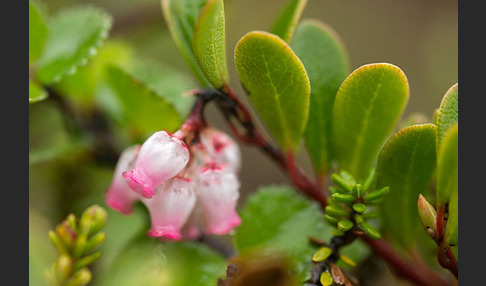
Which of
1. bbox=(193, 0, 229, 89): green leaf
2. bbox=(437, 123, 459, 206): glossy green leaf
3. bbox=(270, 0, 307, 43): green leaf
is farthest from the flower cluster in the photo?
bbox=(437, 123, 459, 206): glossy green leaf

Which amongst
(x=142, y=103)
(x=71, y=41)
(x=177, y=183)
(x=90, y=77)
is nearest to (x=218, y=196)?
(x=177, y=183)

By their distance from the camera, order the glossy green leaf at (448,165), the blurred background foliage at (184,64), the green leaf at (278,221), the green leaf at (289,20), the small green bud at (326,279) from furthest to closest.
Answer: the blurred background foliage at (184,64)
the green leaf at (278,221)
the green leaf at (289,20)
the small green bud at (326,279)
the glossy green leaf at (448,165)

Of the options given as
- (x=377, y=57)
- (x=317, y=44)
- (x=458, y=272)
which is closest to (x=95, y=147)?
(x=317, y=44)

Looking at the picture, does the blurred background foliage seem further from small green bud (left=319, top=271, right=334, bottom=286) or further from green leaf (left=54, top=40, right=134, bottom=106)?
small green bud (left=319, top=271, right=334, bottom=286)

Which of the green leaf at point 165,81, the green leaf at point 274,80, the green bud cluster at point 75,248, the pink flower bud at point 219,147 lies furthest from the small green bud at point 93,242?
the green leaf at point 165,81

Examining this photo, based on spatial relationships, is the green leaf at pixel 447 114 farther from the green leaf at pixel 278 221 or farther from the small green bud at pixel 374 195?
the green leaf at pixel 278 221
